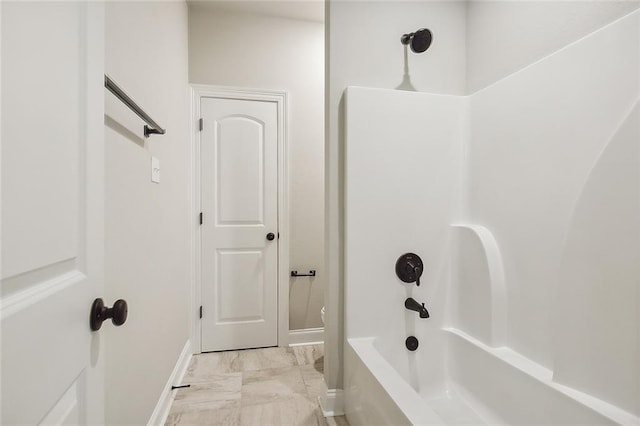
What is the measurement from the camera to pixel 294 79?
2.58m

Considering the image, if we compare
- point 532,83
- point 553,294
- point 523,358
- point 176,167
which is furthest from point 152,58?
point 523,358

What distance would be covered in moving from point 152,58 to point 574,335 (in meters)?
2.17

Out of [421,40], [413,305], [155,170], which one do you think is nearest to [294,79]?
[421,40]

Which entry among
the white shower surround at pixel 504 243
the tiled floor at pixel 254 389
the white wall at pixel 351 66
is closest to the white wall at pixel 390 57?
the white wall at pixel 351 66

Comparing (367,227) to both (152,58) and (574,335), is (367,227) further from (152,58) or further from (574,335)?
(152,58)

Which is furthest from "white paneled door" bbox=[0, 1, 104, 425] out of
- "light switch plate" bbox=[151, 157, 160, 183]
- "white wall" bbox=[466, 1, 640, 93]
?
"white wall" bbox=[466, 1, 640, 93]

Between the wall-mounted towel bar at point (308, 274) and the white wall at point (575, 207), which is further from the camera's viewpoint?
the wall-mounted towel bar at point (308, 274)

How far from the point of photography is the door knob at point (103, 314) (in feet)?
2.02

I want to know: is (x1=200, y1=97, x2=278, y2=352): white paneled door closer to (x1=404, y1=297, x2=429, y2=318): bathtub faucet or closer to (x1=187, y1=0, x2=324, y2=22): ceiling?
(x1=187, y1=0, x2=324, y2=22): ceiling

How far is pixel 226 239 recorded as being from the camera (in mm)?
2498

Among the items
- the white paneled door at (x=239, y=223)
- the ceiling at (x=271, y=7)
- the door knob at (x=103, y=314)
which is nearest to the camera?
the door knob at (x=103, y=314)

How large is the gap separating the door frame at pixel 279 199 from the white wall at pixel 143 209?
0.25 metres

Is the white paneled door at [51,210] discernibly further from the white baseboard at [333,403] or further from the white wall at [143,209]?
the white baseboard at [333,403]

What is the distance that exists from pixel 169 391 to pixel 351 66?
7.00 ft
